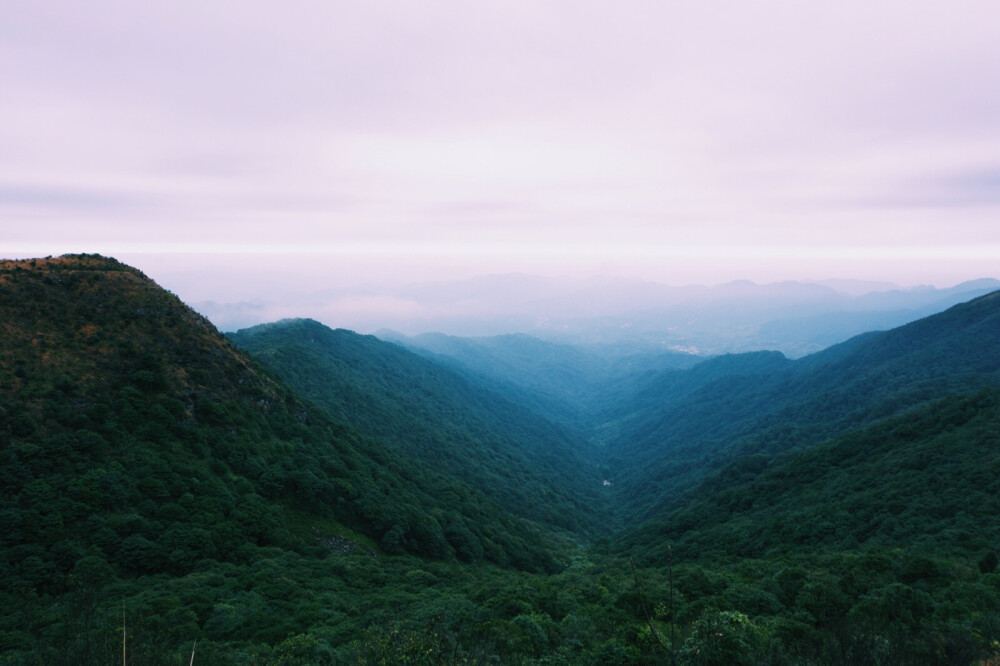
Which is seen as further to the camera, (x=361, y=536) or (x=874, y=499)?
(x=874, y=499)

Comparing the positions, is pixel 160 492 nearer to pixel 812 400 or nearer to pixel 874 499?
pixel 874 499

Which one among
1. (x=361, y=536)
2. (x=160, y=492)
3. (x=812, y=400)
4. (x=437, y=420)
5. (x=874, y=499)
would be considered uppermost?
(x=160, y=492)

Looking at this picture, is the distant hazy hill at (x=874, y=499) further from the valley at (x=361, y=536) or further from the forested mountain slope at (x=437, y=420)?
the forested mountain slope at (x=437, y=420)

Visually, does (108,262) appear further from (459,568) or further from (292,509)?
(459,568)

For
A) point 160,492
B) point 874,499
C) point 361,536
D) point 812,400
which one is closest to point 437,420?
point 361,536

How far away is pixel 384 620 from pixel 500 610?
223 inches

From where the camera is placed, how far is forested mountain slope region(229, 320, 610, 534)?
77.9 meters

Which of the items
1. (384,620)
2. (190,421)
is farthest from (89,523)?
(384,620)

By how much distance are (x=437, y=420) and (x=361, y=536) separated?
203 feet

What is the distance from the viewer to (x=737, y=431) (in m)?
115

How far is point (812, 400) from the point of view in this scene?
10225 cm

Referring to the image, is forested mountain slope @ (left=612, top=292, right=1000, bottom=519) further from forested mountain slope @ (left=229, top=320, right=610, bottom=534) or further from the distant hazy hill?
the distant hazy hill

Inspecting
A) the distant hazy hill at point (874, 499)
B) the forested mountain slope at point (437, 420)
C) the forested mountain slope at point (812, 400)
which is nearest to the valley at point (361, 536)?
the distant hazy hill at point (874, 499)

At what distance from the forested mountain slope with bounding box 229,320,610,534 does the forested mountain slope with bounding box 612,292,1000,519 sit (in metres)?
16.0
